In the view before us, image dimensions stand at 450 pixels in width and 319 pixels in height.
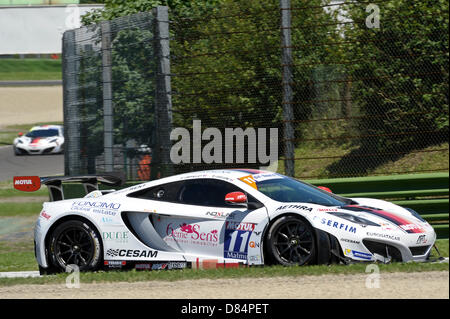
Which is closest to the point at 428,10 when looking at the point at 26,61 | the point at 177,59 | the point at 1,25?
the point at 177,59

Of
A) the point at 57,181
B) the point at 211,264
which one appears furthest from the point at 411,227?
the point at 57,181

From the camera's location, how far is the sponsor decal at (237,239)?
806cm

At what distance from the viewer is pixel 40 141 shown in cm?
2566

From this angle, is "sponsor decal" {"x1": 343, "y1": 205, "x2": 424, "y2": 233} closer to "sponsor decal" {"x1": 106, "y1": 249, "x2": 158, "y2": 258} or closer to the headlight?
the headlight

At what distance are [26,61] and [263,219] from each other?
1297 inches

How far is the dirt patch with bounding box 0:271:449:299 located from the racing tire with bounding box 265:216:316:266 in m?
0.61

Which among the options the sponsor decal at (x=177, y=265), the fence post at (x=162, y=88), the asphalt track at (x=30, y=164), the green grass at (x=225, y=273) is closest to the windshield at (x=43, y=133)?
the asphalt track at (x=30, y=164)

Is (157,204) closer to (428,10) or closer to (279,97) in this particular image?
(279,97)

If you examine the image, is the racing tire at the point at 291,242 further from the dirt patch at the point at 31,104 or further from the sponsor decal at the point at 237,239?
the dirt patch at the point at 31,104

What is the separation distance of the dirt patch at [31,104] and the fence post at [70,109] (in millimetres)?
15563

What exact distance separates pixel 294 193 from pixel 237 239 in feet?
2.89

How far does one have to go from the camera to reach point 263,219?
316 inches

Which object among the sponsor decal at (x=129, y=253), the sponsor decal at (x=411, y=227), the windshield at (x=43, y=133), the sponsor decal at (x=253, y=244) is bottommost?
the sponsor decal at (x=129, y=253)

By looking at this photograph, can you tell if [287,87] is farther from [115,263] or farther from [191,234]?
[115,263]
